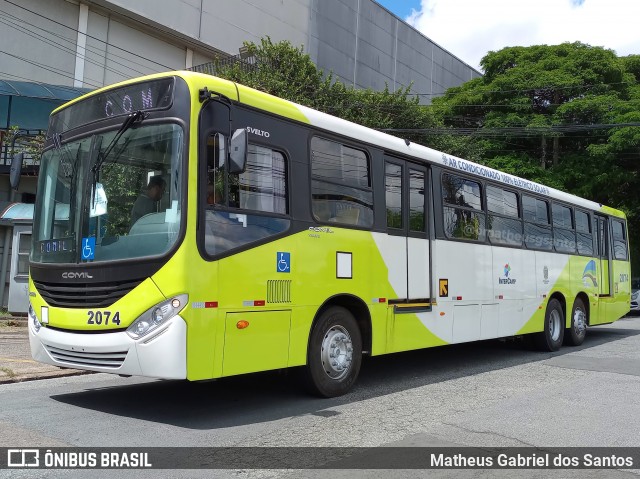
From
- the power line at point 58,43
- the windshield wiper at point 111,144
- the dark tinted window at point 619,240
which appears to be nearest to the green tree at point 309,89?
the power line at point 58,43

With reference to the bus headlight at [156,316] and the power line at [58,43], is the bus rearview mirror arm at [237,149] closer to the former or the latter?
the bus headlight at [156,316]

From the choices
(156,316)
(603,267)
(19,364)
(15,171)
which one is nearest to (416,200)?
(156,316)

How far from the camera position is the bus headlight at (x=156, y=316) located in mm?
5348

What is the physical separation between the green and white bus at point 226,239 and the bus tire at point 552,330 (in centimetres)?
401

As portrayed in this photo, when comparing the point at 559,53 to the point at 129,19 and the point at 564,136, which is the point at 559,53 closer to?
the point at 564,136

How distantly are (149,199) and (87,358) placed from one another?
5.46 feet

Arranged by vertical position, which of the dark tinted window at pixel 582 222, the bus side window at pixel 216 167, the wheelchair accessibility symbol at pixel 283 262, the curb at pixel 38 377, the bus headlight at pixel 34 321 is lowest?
the curb at pixel 38 377

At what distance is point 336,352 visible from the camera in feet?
23.0

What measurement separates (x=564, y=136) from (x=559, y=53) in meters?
5.35

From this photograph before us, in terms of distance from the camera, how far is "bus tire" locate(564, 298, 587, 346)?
13.1 m

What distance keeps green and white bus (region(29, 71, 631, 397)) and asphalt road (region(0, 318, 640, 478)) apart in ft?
1.85

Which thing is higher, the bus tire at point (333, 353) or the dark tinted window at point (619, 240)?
the dark tinted window at point (619, 240)

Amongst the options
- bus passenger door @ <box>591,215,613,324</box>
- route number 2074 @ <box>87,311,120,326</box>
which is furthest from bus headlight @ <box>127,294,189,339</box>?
bus passenger door @ <box>591,215,613,324</box>

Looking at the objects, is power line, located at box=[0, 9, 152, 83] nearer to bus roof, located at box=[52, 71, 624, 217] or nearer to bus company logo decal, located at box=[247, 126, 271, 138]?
bus roof, located at box=[52, 71, 624, 217]
